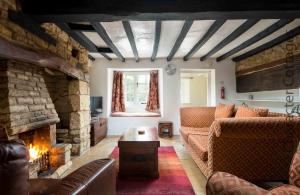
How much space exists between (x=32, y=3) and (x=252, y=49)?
4.43 metres

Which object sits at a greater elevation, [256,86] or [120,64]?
[120,64]

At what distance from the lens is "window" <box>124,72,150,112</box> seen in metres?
6.42

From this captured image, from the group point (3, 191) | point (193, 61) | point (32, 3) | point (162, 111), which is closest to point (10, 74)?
point (32, 3)

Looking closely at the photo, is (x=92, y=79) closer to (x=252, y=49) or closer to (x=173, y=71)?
(x=173, y=71)

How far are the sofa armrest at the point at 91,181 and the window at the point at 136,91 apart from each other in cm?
485

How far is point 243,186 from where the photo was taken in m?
1.12

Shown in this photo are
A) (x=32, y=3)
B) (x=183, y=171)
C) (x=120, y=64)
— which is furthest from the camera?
(x=120, y=64)

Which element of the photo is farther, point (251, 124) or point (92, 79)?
point (92, 79)

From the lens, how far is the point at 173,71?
5938 mm

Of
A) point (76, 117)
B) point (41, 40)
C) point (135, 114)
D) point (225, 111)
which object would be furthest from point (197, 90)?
point (41, 40)

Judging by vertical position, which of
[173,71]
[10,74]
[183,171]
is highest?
[173,71]

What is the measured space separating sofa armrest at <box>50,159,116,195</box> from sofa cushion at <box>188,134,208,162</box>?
4.71ft

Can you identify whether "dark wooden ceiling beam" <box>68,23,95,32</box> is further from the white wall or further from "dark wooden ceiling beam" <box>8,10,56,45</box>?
the white wall

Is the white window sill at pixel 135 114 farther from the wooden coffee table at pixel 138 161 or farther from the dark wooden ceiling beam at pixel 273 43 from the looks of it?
the wooden coffee table at pixel 138 161
